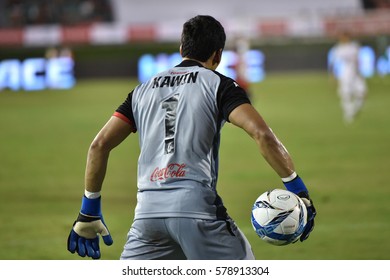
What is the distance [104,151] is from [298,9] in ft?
143

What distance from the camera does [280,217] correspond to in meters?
5.18

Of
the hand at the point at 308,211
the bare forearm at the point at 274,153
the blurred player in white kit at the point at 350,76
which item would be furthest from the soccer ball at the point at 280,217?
the blurred player in white kit at the point at 350,76

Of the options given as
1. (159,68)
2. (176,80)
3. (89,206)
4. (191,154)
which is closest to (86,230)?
(89,206)

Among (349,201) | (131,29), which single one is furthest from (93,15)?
(349,201)

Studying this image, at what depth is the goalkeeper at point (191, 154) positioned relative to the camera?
502cm

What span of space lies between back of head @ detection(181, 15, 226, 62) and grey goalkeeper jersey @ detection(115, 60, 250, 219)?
166mm

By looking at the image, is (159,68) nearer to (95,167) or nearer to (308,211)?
(95,167)

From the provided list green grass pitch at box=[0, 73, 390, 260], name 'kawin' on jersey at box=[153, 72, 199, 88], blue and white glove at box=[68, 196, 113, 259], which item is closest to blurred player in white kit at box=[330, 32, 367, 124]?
green grass pitch at box=[0, 73, 390, 260]

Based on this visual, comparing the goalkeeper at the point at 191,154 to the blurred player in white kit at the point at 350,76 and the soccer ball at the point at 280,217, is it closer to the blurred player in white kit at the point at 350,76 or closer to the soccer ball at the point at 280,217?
the soccer ball at the point at 280,217

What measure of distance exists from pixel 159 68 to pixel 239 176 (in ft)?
94.7

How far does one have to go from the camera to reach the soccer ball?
515 cm

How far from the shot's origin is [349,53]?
23562 mm

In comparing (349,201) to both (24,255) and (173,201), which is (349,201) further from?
(173,201)
